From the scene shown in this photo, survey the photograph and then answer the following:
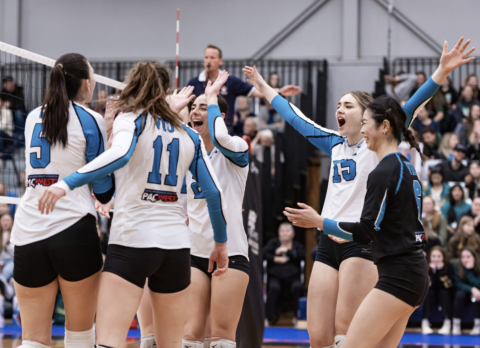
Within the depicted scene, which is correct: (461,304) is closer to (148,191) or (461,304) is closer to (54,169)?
(148,191)

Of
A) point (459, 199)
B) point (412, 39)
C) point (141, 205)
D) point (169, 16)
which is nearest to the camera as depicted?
point (141, 205)

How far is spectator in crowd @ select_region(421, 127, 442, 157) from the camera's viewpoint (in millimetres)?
10359

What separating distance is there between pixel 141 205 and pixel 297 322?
19.7ft

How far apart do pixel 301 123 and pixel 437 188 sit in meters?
5.70

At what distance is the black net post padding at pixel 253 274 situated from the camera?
5418 mm

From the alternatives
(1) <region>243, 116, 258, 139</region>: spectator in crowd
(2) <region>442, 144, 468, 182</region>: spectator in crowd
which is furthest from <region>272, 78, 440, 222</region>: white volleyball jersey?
(2) <region>442, 144, 468, 182</region>: spectator in crowd

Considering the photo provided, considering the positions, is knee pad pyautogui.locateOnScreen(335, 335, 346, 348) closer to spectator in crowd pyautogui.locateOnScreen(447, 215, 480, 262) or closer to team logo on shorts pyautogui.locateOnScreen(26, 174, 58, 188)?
team logo on shorts pyautogui.locateOnScreen(26, 174, 58, 188)

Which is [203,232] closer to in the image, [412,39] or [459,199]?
[459,199]

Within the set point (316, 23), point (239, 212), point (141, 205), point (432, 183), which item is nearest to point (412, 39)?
point (316, 23)

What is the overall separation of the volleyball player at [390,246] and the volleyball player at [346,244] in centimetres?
46

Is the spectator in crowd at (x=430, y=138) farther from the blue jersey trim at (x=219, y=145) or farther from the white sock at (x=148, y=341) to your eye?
the white sock at (x=148, y=341)

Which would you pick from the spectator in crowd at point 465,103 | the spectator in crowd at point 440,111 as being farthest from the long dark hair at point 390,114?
the spectator in crowd at point 465,103

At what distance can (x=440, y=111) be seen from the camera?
10.9 metres

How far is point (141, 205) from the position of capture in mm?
3047
